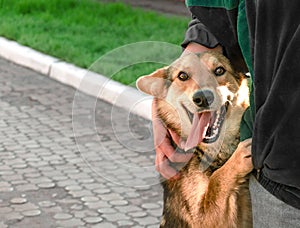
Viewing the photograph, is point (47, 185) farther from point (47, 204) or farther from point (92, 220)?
point (92, 220)

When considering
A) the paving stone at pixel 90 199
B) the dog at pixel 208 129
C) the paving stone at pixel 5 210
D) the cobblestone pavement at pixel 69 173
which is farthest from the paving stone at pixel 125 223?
the dog at pixel 208 129

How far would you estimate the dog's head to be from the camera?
217 centimetres

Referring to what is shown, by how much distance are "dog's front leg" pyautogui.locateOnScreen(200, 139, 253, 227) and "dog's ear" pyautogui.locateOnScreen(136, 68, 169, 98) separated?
258mm

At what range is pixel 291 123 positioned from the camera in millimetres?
1907

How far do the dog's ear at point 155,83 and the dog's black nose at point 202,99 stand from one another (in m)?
0.11

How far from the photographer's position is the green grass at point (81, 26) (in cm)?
1027

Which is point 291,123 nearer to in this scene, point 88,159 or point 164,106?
point 164,106

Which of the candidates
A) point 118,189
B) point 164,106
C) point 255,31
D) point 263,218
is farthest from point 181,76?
point 118,189

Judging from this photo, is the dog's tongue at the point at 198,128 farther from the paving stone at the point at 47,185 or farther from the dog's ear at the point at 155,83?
the paving stone at the point at 47,185

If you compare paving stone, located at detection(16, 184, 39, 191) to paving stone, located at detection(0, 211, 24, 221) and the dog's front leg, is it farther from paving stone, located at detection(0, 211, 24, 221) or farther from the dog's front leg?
the dog's front leg

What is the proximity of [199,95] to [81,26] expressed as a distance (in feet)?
31.2

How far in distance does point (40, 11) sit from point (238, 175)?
35.5 ft

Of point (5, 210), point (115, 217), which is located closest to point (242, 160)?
point (115, 217)

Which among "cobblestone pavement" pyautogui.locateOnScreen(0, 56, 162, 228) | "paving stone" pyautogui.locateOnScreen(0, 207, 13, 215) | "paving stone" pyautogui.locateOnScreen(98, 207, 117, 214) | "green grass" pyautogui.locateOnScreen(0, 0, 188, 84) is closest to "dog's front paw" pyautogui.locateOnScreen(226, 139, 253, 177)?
"cobblestone pavement" pyautogui.locateOnScreen(0, 56, 162, 228)
